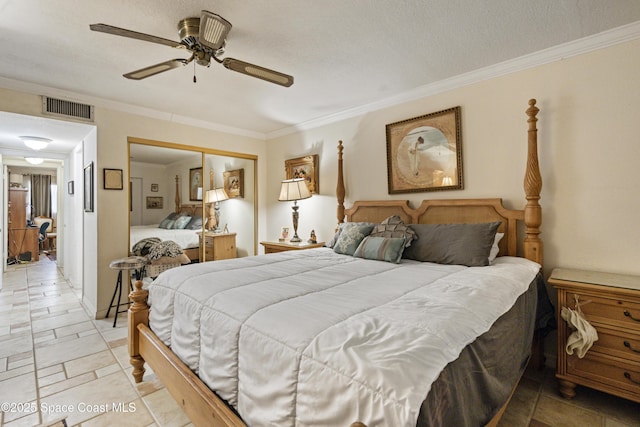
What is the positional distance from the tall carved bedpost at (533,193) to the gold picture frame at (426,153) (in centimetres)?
57

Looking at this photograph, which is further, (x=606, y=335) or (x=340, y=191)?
(x=340, y=191)

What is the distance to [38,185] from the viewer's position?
833 cm

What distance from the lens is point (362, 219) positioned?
3.44 meters

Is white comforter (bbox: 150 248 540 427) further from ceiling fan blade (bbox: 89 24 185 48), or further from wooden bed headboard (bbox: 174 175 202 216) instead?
wooden bed headboard (bbox: 174 175 202 216)

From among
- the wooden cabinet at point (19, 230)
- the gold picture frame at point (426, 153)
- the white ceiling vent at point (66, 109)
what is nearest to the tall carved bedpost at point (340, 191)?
the gold picture frame at point (426, 153)

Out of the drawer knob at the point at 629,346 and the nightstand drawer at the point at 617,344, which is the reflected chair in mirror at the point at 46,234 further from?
the drawer knob at the point at 629,346

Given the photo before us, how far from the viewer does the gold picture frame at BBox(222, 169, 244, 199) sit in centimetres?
448

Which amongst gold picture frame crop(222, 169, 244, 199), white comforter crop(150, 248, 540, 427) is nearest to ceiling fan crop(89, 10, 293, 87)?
white comforter crop(150, 248, 540, 427)

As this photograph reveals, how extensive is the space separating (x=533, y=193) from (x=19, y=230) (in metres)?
9.57

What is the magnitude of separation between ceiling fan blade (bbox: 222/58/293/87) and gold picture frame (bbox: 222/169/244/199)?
2596 mm

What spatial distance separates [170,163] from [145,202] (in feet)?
1.97

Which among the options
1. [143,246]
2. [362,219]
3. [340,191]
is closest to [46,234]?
[143,246]

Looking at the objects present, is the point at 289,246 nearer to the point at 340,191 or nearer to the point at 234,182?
the point at 340,191

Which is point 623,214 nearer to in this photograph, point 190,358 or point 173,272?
point 190,358
